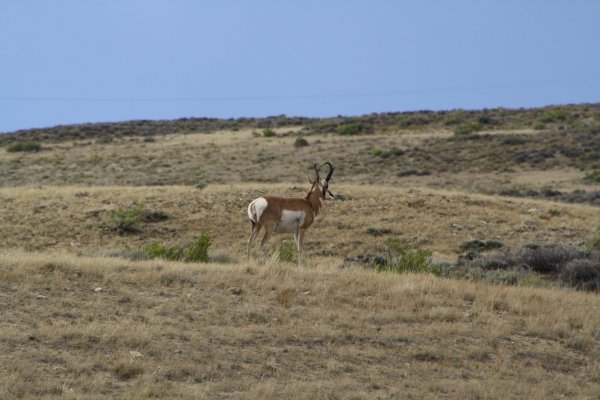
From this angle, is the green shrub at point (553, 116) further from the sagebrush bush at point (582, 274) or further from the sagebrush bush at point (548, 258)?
A: the sagebrush bush at point (582, 274)

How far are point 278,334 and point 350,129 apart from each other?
50.2m

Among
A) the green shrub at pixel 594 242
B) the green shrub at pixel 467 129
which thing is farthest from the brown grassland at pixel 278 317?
the green shrub at pixel 467 129

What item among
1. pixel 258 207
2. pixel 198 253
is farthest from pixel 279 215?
pixel 198 253

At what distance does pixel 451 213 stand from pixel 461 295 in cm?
1214

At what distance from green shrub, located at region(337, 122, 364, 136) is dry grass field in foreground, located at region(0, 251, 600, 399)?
151 feet

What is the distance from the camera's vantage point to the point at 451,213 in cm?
2583

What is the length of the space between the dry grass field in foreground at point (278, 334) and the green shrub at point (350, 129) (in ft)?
151

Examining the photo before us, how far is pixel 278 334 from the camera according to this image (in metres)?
11.3

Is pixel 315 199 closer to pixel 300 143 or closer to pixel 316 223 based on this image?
pixel 316 223

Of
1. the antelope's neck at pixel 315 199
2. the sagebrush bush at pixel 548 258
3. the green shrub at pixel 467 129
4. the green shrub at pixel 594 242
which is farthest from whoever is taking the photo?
the green shrub at pixel 467 129

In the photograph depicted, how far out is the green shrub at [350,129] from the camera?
60.5 meters

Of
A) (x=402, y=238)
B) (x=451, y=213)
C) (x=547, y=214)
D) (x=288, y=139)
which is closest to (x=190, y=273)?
(x=402, y=238)

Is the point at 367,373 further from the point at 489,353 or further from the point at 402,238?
the point at 402,238

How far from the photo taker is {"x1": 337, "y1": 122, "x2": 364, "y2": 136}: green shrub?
60.5 metres
